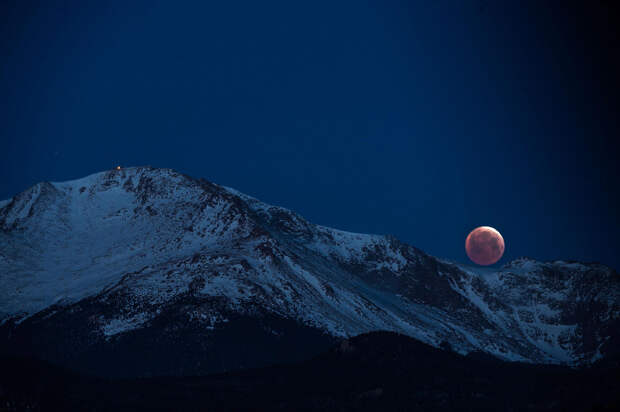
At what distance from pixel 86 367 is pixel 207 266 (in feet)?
147

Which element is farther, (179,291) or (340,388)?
(179,291)

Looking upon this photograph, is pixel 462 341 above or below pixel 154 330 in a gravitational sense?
above

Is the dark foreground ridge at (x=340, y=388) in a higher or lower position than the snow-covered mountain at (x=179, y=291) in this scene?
lower

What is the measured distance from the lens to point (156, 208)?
195625mm

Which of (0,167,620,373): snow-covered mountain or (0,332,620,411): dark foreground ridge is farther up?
(0,167,620,373): snow-covered mountain

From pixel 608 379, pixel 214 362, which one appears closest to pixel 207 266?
pixel 214 362

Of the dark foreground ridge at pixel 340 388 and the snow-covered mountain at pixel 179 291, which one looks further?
the snow-covered mountain at pixel 179 291

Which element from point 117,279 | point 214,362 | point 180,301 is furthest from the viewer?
point 117,279

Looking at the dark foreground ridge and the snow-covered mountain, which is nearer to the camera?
the dark foreground ridge

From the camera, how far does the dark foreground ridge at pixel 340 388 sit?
75.0 meters

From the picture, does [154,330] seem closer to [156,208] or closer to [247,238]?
[247,238]

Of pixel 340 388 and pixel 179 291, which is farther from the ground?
pixel 179 291

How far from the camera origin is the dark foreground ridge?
75.0m

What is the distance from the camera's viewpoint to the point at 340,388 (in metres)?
86.8
